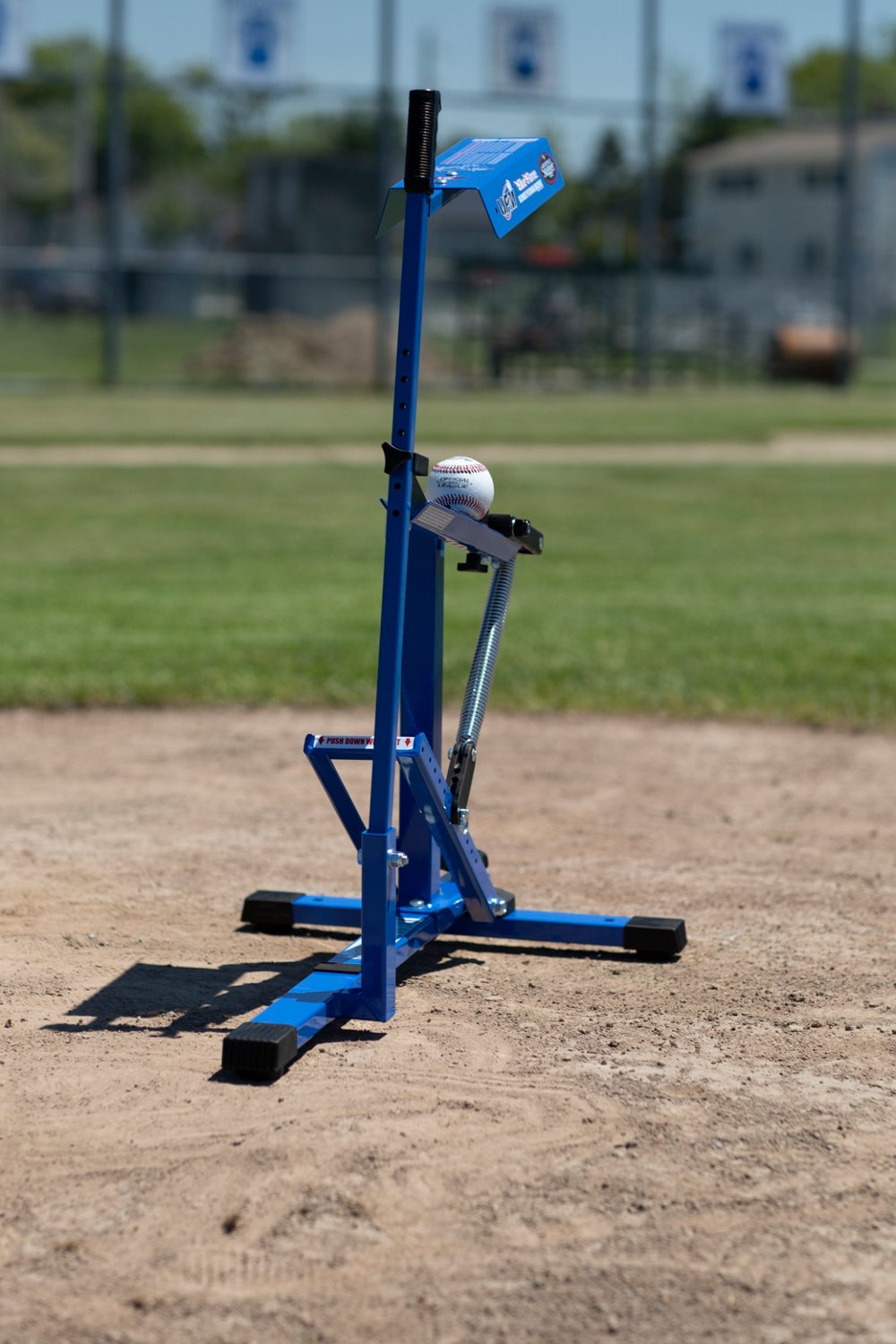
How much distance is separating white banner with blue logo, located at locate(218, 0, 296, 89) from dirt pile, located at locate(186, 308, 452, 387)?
16.9ft

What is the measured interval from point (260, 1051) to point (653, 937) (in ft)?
4.24

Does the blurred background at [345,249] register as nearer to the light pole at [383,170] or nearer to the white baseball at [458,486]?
the light pole at [383,170]

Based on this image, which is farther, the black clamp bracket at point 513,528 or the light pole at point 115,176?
the light pole at point 115,176

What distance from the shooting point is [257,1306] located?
2.63 metres

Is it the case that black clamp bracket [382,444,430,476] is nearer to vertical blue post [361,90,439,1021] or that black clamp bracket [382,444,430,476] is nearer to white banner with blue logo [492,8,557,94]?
vertical blue post [361,90,439,1021]

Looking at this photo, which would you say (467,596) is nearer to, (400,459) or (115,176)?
(400,459)

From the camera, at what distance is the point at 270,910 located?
458cm

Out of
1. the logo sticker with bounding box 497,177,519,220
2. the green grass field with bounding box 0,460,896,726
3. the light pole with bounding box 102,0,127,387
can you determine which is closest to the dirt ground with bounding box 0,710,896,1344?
the logo sticker with bounding box 497,177,519,220

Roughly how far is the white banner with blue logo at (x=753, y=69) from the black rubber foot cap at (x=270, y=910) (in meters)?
28.3

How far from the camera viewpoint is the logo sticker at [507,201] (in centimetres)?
380

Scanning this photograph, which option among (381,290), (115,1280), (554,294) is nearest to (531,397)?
(381,290)

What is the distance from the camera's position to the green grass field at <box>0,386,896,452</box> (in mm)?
20375

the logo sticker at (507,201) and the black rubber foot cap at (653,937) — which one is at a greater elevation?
the logo sticker at (507,201)

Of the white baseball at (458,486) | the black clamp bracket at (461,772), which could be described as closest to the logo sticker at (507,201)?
the white baseball at (458,486)
